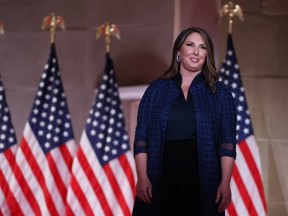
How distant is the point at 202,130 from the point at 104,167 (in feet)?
8.26

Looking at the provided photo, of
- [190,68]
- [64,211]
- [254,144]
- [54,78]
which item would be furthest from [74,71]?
[190,68]

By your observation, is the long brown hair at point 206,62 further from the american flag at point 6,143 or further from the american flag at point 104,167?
the american flag at point 6,143

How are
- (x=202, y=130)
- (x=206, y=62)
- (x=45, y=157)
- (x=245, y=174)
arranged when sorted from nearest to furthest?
(x=202, y=130), (x=206, y=62), (x=245, y=174), (x=45, y=157)

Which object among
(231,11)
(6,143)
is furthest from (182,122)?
(6,143)

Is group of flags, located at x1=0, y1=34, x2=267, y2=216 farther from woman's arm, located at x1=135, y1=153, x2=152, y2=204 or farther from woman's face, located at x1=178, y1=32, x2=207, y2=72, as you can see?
woman's arm, located at x1=135, y1=153, x2=152, y2=204

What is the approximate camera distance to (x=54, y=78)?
16.3 ft

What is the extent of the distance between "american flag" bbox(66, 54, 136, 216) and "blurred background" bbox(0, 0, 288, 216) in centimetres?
35

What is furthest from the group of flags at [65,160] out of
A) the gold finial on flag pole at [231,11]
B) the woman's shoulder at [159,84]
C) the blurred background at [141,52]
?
the woman's shoulder at [159,84]

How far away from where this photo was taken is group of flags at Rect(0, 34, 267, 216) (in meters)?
4.77

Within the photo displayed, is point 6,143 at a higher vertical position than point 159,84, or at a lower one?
lower

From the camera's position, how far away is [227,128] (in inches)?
95.6

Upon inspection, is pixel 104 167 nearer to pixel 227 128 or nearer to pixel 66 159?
pixel 66 159

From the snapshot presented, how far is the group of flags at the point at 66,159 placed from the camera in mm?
4770

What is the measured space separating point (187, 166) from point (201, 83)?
28cm
